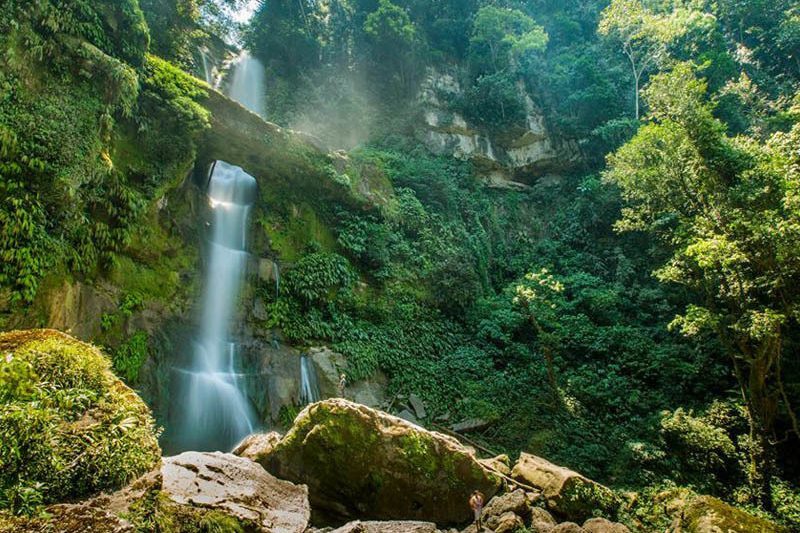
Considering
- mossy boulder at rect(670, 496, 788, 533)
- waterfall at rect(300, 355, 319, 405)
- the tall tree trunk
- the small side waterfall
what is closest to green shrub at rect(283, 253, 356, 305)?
the small side waterfall

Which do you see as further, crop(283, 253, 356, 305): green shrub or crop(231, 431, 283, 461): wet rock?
crop(283, 253, 356, 305): green shrub

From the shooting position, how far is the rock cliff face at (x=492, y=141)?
23.2 metres

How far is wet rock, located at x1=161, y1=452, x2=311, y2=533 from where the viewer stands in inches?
136

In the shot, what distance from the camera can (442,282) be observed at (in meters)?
16.1

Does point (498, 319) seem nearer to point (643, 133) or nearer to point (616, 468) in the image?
point (616, 468)

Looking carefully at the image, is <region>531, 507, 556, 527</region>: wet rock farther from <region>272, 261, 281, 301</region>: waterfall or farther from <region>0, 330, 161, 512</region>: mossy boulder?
<region>272, 261, 281, 301</region>: waterfall

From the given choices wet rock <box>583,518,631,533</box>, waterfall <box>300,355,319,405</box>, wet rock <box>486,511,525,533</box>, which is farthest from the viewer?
waterfall <box>300,355,319,405</box>

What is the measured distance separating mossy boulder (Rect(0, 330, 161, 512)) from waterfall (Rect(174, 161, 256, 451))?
7120mm

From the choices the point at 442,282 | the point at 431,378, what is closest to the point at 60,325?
the point at 431,378

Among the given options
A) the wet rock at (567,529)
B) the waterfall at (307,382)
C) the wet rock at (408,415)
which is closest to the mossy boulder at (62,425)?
the wet rock at (567,529)

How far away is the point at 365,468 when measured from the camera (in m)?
6.27

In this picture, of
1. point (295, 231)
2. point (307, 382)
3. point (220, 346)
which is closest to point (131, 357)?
point (220, 346)

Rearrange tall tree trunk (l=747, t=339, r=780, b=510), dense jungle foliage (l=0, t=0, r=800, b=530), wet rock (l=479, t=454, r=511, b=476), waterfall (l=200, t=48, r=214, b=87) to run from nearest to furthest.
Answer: wet rock (l=479, t=454, r=511, b=476) → dense jungle foliage (l=0, t=0, r=800, b=530) → tall tree trunk (l=747, t=339, r=780, b=510) → waterfall (l=200, t=48, r=214, b=87)

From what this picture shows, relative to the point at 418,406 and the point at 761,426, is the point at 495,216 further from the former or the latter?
the point at 761,426
